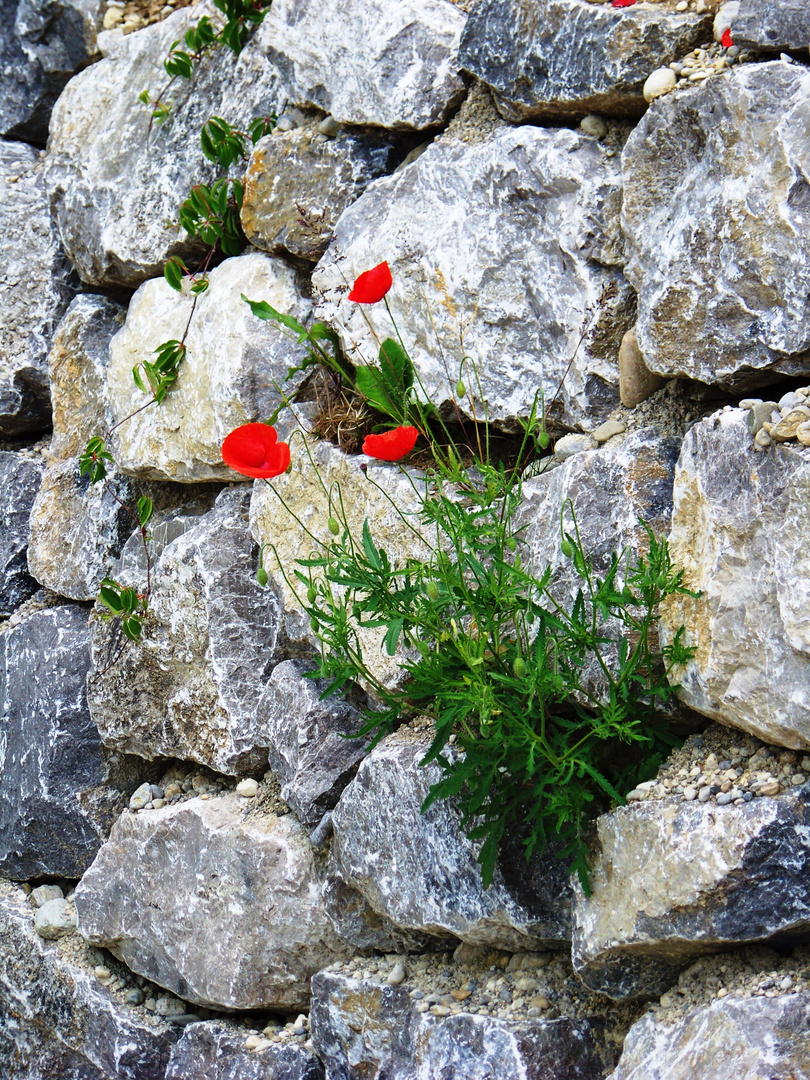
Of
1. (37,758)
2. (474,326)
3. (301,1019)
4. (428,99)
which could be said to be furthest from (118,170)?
(301,1019)

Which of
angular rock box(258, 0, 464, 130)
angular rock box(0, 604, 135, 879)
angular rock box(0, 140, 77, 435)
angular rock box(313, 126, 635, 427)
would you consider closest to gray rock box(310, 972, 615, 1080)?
angular rock box(0, 604, 135, 879)

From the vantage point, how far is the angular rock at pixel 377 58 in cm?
252

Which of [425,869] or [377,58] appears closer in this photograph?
[425,869]

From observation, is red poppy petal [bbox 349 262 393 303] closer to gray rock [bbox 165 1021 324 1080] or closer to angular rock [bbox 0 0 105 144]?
gray rock [bbox 165 1021 324 1080]

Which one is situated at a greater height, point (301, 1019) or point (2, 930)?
point (301, 1019)

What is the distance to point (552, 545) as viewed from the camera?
2.04 m

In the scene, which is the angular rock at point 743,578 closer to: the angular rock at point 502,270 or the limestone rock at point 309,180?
the angular rock at point 502,270

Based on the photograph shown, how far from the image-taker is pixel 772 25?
1804mm

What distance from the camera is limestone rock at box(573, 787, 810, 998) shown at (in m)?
1.63

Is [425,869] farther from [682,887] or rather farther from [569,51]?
[569,51]

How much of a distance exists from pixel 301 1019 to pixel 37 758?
3.77 ft

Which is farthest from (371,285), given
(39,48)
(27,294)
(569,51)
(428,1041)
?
(39,48)

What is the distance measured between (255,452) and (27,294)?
1.96 m

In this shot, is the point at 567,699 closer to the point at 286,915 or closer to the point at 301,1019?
the point at 286,915
